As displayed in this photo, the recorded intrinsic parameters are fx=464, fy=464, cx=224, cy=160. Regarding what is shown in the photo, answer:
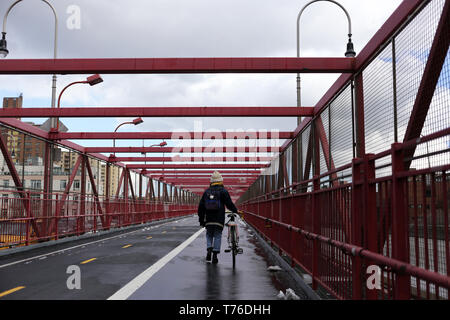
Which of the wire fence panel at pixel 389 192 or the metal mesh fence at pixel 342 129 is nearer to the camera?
the wire fence panel at pixel 389 192

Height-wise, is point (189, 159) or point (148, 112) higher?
point (148, 112)

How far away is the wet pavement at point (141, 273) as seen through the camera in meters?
6.50

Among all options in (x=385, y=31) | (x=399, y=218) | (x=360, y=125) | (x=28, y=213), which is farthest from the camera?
(x=28, y=213)

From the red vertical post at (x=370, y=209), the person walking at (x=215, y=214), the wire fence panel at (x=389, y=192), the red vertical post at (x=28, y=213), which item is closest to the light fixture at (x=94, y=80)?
the red vertical post at (x=28, y=213)

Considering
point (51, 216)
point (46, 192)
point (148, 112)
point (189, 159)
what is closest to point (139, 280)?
point (148, 112)

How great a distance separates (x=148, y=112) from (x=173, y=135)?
4510mm

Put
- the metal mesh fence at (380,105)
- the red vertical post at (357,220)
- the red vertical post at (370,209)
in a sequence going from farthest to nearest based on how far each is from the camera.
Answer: the metal mesh fence at (380,105), the red vertical post at (357,220), the red vertical post at (370,209)

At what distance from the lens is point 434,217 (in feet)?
10.2

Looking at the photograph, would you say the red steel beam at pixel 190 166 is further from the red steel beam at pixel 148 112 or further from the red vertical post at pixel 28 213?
the red vertical post at pixel 28 213

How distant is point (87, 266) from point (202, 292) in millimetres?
3881

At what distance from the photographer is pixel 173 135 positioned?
64.4ft

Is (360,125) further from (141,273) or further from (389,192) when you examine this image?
(141,273)

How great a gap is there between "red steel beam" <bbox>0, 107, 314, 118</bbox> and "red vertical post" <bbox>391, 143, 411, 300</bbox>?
1082 cm

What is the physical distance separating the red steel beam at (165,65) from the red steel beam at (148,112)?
4.65 metres
